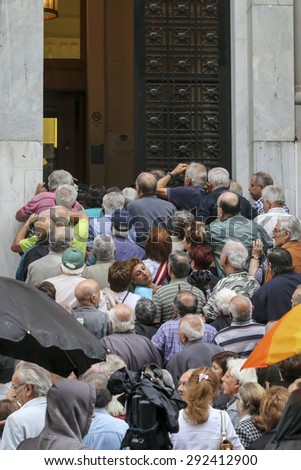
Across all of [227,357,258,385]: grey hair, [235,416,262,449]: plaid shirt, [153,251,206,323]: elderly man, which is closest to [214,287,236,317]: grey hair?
[153,251,206,323]: elderly man

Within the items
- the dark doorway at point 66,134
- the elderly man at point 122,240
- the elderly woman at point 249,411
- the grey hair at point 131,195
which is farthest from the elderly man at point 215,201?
the dark doorway at point 66,134

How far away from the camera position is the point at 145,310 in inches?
545

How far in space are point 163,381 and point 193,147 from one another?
992 cm

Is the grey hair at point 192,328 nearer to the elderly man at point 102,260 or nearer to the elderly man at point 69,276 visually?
the elderly man at point 69,276

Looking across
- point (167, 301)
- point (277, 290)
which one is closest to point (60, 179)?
point (167, 301)

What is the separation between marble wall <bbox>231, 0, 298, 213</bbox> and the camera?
19.0m

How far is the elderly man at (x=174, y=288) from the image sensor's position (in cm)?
1428

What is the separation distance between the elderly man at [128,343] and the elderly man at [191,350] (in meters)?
0.23

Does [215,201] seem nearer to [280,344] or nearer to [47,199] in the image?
[47,199]

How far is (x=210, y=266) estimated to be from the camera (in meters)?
15.4
